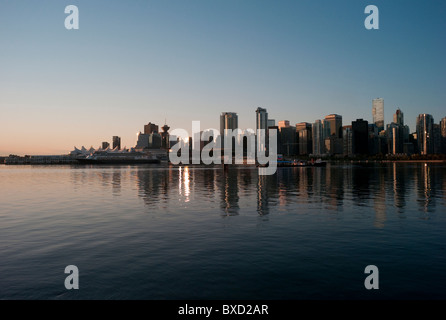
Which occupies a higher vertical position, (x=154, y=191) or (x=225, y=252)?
(x=225, y=252)

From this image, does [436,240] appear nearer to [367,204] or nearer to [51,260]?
[367,204]

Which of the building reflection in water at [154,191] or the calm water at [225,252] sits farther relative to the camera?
the building reflection in water at [154,191]

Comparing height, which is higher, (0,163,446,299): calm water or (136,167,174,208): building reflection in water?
(0,163,446,299): calm water

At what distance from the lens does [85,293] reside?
12.8m

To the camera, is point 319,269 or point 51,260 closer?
point 319,269

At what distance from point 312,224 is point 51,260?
1815 centimetres

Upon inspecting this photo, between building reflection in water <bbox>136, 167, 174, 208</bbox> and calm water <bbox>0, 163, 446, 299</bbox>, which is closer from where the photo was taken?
calm water <bbox>0, 163, 446, 299</bbox>

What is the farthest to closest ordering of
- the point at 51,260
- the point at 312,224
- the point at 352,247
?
1. the point at 312,224
2. the point at 352,247
3. the point at 51,260

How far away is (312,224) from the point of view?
25.9 meters

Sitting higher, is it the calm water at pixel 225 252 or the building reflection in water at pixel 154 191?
the calm water at pixel 225 252

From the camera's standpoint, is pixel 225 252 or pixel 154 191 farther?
pixel 154 191
